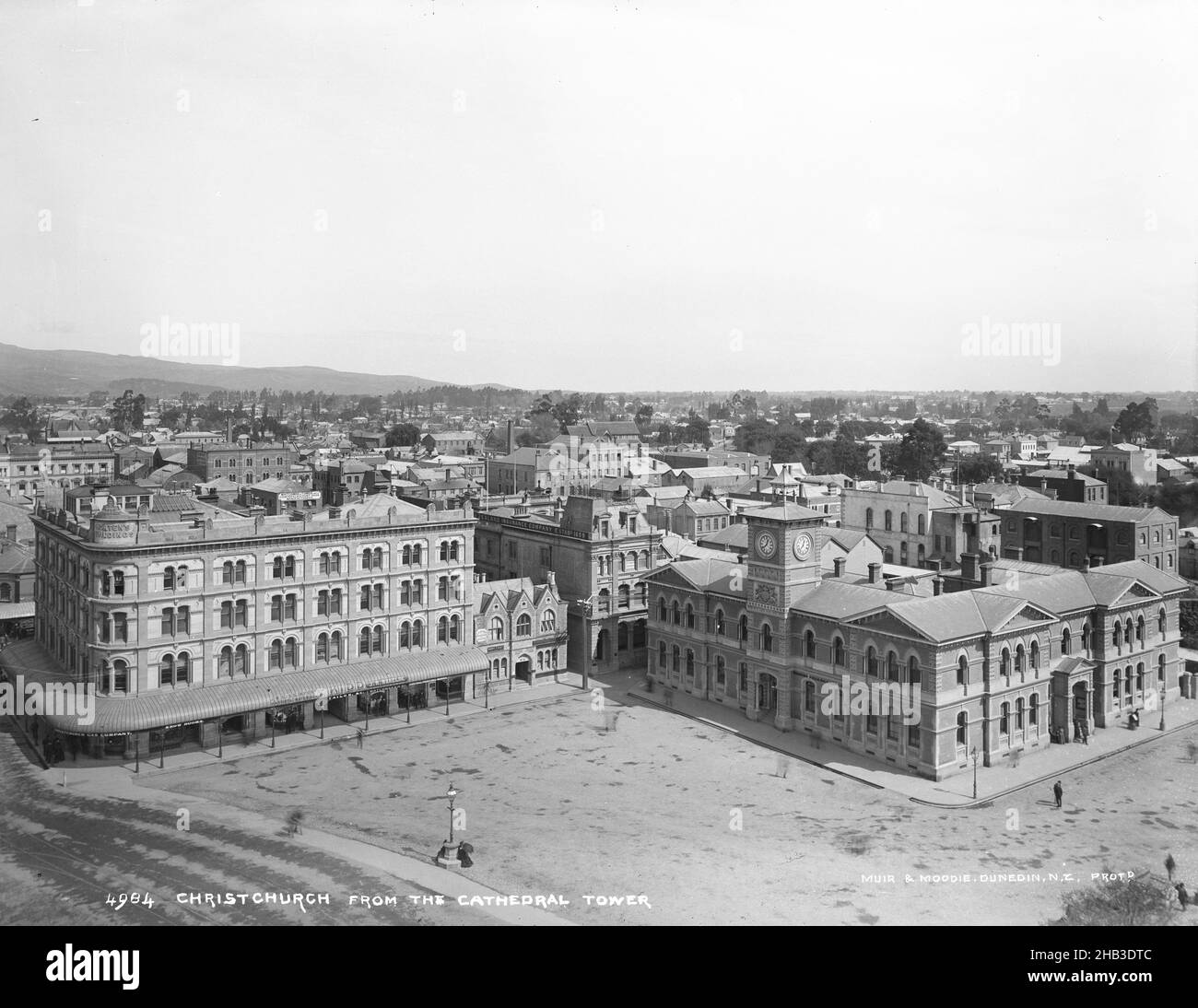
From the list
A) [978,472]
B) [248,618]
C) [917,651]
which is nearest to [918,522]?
[917,651]

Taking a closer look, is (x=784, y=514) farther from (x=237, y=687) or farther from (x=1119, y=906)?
(x=237, y=687)

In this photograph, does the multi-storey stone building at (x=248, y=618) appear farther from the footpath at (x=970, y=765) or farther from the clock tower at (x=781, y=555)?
the clock tower at (x=781, y=555)

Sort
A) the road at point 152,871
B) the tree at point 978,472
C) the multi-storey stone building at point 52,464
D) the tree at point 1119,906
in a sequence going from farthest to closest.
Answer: the tree at point 978,472
the multi-storey stone building at point 52,464
the road at point 152,871
the tree at point 1119,906

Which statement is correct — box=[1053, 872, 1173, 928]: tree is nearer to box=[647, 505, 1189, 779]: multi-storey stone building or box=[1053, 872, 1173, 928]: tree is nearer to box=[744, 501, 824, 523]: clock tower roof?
box=[647, 505, 1189, 779]: multi-storey stone building

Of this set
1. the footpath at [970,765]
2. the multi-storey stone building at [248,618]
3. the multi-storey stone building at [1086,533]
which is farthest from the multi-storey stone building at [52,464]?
the multi-storey stone building at [1086,533]

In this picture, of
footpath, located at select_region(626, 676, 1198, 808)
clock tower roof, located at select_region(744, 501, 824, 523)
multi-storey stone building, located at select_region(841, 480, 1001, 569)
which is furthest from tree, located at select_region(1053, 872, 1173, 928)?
multi-storey stone building, located at select_region(841, 480, 1001, 569)
